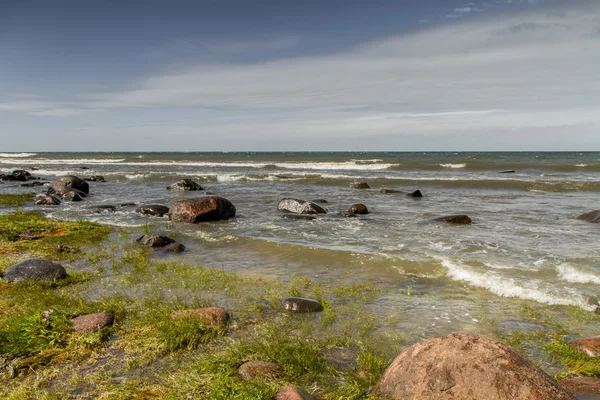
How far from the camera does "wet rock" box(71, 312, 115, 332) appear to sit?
5369mm

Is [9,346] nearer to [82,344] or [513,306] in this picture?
[82,344]

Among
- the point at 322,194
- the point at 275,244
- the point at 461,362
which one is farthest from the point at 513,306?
the point at 322,194

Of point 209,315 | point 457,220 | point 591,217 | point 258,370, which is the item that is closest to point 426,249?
point 457,220

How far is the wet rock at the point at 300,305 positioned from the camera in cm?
625

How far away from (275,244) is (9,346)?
662cm

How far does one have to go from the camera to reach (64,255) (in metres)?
9.65

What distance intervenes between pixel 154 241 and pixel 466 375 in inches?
351

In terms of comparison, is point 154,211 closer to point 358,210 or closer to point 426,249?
point 358,210

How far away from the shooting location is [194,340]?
510cm

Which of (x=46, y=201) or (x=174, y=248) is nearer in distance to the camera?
(x=174, y=248)

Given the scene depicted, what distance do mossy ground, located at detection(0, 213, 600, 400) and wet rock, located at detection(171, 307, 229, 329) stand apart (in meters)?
0.13

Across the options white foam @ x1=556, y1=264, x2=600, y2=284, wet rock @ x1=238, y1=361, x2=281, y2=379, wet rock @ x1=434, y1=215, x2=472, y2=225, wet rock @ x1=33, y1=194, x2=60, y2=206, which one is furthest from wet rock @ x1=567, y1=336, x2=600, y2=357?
wet rock @ x1=33, y1=194, x2=60, y2=206

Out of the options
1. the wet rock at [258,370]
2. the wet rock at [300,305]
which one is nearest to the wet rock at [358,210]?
the wet rock at [300,305]

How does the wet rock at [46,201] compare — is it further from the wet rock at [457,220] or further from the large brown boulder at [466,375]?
the large brown boulder at [466,375]
